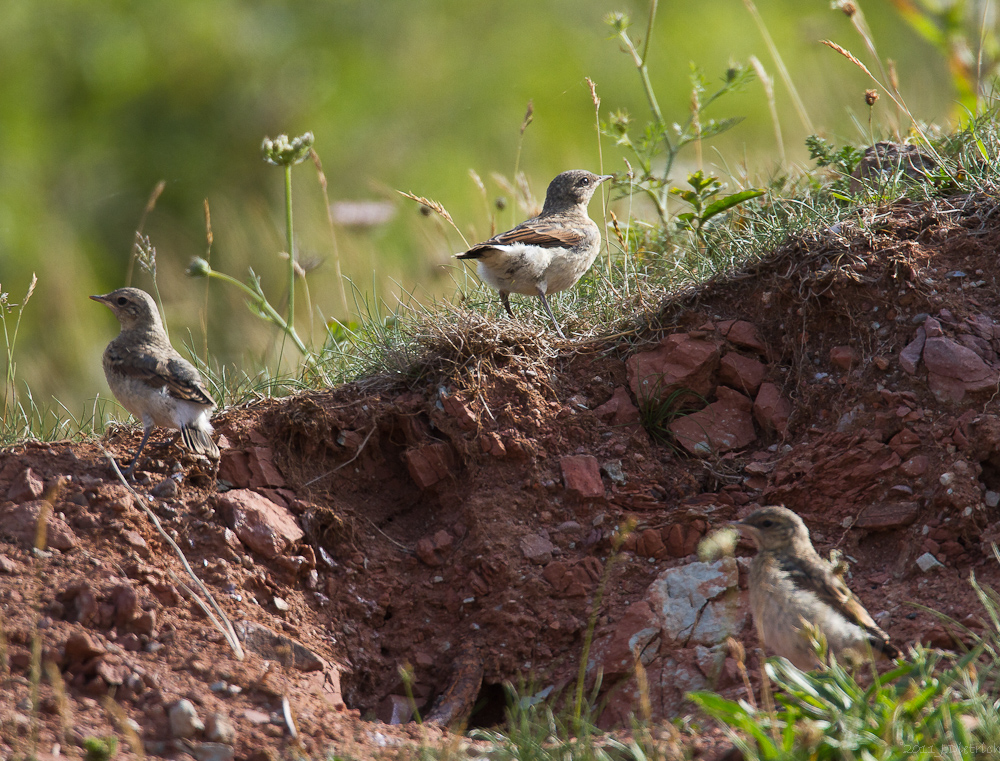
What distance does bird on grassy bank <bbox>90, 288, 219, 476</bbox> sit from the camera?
495 cm

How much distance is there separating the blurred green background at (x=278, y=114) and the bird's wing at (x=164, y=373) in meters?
5.49

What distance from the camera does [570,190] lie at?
764 centimetres

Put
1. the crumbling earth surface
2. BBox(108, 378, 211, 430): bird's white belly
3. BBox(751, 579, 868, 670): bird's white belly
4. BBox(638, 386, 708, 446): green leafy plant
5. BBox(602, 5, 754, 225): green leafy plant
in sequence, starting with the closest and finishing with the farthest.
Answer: BBox(751, 579, 868, 670): bird's white belly → the crumbling earth surface → BBox(108, 378, 211, 430): bird's white belly → BBox(638, 386, 708, 446): green leafy plant → BBox(602, 5, 754, 225): green leafy plant

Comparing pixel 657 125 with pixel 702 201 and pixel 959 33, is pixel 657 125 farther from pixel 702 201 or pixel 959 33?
pixel 959 33

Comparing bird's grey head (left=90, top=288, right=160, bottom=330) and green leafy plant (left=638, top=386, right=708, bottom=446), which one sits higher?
bird's grey head (left=90, top=288, right=160, bottom=330)

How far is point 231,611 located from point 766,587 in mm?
2295

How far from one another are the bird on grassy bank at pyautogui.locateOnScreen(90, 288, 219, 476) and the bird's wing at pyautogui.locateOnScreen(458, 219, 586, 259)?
6.20ft

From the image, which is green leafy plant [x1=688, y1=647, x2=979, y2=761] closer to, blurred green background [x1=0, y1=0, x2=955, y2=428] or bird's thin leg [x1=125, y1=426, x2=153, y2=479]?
bird's thin leg [x1=125, y1=426, x2=153, y2=479]

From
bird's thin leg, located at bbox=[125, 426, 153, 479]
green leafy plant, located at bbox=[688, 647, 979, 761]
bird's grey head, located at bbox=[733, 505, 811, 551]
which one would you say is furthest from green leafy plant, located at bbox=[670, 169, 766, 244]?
bird's thin leg, located at bbox=[125, 426, 153, 479]

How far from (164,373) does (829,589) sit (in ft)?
11.0

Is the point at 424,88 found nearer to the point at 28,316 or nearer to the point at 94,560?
the point at 28,316

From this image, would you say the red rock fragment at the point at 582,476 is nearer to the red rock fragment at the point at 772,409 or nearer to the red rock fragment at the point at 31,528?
the red rock fragment at the point at 772,409

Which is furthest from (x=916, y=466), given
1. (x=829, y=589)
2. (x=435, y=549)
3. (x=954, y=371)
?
(x=435, y=549)

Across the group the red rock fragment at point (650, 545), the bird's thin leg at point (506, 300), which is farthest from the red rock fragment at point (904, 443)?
the bird's thin leg at point (506, 300)
